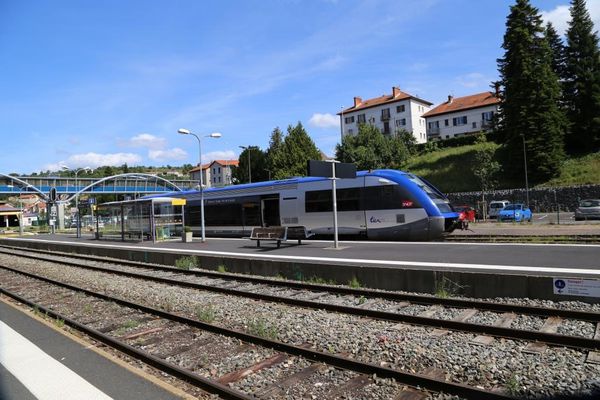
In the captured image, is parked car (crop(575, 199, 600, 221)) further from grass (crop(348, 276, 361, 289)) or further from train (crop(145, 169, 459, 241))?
grass (crop(348, 276, 361, 289))

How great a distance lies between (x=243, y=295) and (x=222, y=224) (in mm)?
19101

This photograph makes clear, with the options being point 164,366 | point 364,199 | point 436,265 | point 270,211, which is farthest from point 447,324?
point 270,211

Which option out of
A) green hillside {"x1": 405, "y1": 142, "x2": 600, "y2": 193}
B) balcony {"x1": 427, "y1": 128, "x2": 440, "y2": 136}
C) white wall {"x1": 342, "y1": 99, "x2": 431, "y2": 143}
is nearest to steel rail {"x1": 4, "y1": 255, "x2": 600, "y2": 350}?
green hillside {"x1": 405, "y1": 142, "x2": 600, "y2": 193}

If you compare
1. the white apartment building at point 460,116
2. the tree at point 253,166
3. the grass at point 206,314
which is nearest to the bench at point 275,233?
the grass at point 206,314

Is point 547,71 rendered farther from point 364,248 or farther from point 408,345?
point 408,345

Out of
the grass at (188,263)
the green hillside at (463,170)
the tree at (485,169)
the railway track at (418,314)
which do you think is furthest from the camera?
the green hillside at (463,170)

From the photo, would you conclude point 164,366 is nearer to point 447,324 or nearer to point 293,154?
point 447,324

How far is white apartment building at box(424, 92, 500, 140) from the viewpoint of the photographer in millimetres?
82438

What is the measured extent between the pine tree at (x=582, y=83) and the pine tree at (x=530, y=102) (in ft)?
8.76

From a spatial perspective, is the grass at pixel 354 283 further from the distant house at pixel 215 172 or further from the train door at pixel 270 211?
the distant house at pixel 215 172

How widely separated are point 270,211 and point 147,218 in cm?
808

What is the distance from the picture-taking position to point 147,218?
2820 centimetres

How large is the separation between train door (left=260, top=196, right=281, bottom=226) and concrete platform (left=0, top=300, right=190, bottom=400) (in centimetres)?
1754

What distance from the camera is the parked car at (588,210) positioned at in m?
30.6
